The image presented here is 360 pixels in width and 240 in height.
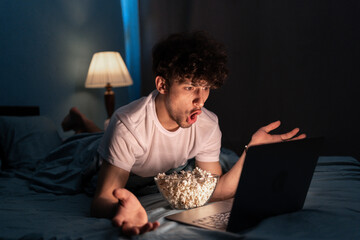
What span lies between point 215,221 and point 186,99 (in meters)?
0.46

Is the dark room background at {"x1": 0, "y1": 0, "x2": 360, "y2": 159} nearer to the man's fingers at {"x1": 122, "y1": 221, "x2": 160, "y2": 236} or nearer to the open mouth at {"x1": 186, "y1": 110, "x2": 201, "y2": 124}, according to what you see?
the open mouth at {"x1": 186, "y1": 110, "x2": 201, "y2": 124}

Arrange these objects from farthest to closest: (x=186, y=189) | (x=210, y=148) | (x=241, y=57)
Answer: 1. (x=241, y=57)
2. (x=210, y=148)
3. (x=186, y=189)

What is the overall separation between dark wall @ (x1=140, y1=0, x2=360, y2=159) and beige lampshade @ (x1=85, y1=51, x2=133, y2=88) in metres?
0.81

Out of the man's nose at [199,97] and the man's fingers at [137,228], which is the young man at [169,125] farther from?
the man's fingers at [137,228]

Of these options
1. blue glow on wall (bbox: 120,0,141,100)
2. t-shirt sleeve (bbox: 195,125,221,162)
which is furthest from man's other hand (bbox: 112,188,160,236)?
blue glow on wall (bbox: 120,0,141,100)

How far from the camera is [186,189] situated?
44.6 inches

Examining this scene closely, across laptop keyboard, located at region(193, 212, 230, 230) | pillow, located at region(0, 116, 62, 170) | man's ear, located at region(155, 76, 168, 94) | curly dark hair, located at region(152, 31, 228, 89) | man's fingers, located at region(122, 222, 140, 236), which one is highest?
curly dark hair, located at region(152, 31, 228, 89)

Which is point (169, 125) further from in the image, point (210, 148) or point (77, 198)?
point (77, 198)

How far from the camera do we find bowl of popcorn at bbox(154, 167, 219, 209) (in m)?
1.13

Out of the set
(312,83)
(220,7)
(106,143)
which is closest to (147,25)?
(220,7)

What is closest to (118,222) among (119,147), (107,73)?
(119,147)

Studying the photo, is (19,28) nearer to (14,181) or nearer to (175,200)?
(14,181)

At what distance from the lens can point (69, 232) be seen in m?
0.99

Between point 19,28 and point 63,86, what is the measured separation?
62 cm
